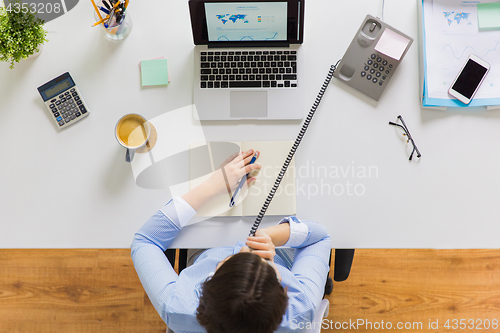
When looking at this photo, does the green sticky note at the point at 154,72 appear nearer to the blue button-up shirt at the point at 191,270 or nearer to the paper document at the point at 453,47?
the blue button-up shirt at the point at 191,270

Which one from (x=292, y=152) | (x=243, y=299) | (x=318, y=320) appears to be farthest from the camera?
(x=292, y=152)

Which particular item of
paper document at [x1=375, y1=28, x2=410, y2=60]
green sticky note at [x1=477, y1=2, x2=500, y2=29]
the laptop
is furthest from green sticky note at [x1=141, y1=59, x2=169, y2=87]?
green sticky note at [x1=477, y1=2, x2=500, y2=29]

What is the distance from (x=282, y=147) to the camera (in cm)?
96

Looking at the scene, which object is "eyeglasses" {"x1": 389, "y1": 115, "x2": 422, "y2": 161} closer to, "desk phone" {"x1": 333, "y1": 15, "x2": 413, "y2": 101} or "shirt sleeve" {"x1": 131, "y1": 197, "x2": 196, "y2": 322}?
"desk phone" {"x1": 333, "y1": 15, "x2": 413, "y2": 101}

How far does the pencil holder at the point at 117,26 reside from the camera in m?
0.94

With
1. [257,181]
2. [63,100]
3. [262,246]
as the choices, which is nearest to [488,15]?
[257,181]

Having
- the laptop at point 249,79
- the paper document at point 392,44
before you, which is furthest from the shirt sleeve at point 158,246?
the paper document at point 392,44

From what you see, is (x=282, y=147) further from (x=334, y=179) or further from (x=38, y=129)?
(x=38, y=129)

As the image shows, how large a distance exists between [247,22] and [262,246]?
23.3 inches

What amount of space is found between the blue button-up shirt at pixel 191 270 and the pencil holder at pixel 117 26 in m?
0.51

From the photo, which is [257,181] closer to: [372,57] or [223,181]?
[223,181]

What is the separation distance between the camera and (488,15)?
0.97 metres

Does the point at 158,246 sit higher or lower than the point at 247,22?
lower

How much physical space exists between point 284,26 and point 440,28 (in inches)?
18.0
